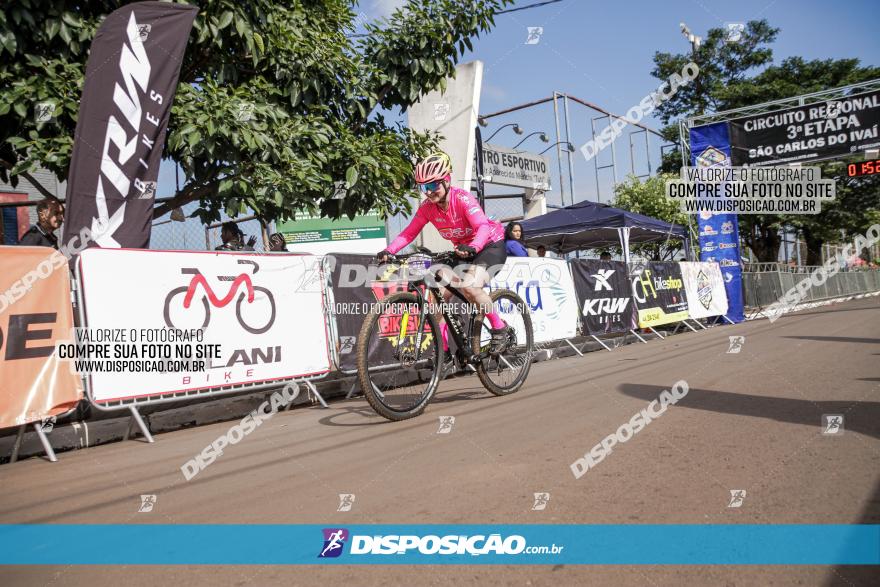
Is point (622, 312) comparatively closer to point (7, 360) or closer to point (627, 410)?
point (627, 410)

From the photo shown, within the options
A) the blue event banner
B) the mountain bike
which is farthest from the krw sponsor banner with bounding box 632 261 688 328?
the blue event banner

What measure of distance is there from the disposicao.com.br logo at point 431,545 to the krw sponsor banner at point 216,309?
3.68 meters

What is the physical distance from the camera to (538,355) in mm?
10648

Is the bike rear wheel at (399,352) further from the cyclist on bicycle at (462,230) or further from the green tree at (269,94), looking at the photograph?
the green tree at (269,94)

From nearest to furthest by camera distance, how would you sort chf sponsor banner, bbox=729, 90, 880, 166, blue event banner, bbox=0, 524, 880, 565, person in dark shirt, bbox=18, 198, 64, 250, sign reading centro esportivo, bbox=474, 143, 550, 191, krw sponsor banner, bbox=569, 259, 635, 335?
1. blue event banner, bbox=0, 524, 880, 565
2. person in dark shirt, bbox=18, 198, 64, 250
3. krw sponsor banner, bbox=569, 259, 635, 335
4. chf sponsor banner, bbox=729, 90, 880, 166
5. sign reading centro esportivo, bbox=474, 143, 550, 191

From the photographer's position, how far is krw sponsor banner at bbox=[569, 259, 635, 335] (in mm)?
11867

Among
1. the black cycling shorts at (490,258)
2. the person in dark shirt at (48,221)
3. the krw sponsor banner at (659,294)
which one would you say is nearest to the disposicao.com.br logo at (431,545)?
the black cycling shorts at (490,258)

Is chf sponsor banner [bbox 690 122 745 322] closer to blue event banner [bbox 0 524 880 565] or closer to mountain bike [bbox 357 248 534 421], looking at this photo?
mountain bike [bbox 357 248 534 421]

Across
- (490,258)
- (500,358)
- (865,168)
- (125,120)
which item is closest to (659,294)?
(500,358)

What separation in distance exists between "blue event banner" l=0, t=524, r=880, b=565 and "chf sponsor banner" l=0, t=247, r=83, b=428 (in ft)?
8.13

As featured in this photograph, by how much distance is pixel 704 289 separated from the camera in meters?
17.6

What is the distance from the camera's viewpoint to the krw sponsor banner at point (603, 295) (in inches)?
467

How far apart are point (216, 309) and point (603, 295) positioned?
8.46m

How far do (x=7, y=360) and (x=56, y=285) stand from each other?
0.74 m
